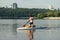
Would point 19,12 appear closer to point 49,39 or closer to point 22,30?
point 22,30

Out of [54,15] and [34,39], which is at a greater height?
[34,39]

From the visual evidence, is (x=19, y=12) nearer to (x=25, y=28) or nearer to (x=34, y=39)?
(x=25, y=28)

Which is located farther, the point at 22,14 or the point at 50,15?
the point at 22,14

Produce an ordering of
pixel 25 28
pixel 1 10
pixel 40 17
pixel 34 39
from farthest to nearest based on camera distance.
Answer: pixel 1 10
pixel 40 17
pixel 25 28
pixel 34 39

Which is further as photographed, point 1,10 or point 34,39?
point 1,10

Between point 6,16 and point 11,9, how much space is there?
8340 millimetres

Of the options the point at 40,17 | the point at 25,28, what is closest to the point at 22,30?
the point at 25,28

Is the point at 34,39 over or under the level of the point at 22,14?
over

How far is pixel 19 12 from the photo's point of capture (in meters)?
152

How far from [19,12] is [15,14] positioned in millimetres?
3773

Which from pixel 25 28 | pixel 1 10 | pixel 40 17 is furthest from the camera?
pixel 1 10

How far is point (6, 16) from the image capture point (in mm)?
151125

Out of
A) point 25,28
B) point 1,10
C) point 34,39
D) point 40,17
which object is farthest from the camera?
point 1,10

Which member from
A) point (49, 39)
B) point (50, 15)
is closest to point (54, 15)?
point (50, 15)
